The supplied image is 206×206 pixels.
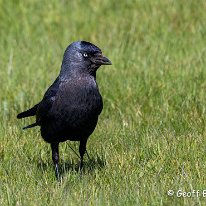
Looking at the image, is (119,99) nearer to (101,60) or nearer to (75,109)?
(101,60)

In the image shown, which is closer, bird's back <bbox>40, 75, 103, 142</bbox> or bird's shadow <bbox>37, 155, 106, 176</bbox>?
bird's back <bbox>40, 75, 103, 142</bbox>

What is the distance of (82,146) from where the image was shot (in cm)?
588

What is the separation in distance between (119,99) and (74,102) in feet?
6.92

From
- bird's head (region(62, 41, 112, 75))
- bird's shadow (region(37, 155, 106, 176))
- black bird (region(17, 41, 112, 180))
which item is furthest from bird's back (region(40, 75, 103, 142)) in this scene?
bird's shadow (region(37, 155, 106, 176))

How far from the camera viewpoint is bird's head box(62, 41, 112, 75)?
5.77 metres

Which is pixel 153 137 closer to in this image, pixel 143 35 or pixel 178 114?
pixel 178 114

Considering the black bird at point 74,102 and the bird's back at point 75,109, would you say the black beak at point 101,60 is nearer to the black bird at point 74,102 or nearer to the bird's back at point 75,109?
the black bird at point 74,102

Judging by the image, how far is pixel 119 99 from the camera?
7.62m

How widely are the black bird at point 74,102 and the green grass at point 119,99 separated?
0.32 meters

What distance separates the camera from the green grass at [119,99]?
5.08 m

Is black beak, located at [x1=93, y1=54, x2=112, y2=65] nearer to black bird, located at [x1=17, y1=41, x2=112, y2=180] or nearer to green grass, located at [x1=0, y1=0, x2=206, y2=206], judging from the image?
black bird, located at [x1=17, y1=41, x2=112, y2=180]

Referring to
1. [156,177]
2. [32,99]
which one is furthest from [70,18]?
[156,177]

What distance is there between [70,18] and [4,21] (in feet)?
3.26

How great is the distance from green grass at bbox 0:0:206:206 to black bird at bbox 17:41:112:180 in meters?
0.32
